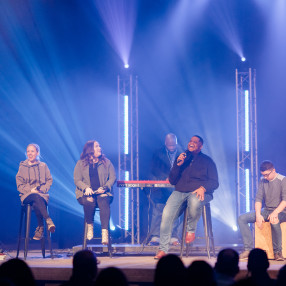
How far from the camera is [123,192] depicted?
34.1ft

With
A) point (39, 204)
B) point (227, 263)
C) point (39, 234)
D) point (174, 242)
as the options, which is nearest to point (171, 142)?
point (174, 242)

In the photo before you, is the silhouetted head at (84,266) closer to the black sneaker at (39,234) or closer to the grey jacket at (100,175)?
the black sneaker at (39,234)

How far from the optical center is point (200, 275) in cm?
324

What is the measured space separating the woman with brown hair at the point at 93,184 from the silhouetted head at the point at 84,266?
3543mm

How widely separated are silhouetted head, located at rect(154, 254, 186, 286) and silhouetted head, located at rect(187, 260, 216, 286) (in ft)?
0.20

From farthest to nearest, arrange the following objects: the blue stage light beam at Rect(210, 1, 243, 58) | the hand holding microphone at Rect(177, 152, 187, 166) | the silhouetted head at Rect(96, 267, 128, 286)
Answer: the blue stage light beam at Rect(210, 1, 243, 58)
the hand holding microphone at Rect(177, 152, 187, 166)
the silhouetted head at Rect(96, 267, 128, 286)

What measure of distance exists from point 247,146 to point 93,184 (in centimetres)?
345

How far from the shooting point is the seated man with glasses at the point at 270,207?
23.4 ft

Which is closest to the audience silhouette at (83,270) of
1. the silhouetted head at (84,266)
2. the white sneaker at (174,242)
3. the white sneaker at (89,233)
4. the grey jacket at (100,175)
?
the silhouetted head at (84,266)

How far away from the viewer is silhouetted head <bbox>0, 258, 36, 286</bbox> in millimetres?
3311

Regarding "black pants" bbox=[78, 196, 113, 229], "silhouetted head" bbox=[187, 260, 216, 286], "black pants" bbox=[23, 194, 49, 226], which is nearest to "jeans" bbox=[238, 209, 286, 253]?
"black pants" bbox=[78, 196, 113, 229]

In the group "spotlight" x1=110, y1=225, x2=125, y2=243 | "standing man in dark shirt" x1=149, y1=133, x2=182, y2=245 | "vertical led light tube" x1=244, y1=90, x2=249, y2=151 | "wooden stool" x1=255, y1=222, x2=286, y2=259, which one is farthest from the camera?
"vertical led light tube" x1=244, y1=90, x2=249, y2=151

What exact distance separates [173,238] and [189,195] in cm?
179

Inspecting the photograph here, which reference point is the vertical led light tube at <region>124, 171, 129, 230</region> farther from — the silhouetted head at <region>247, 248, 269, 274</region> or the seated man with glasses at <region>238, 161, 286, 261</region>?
the silhouetted head at <region>247, 248, 269, 274</region>
